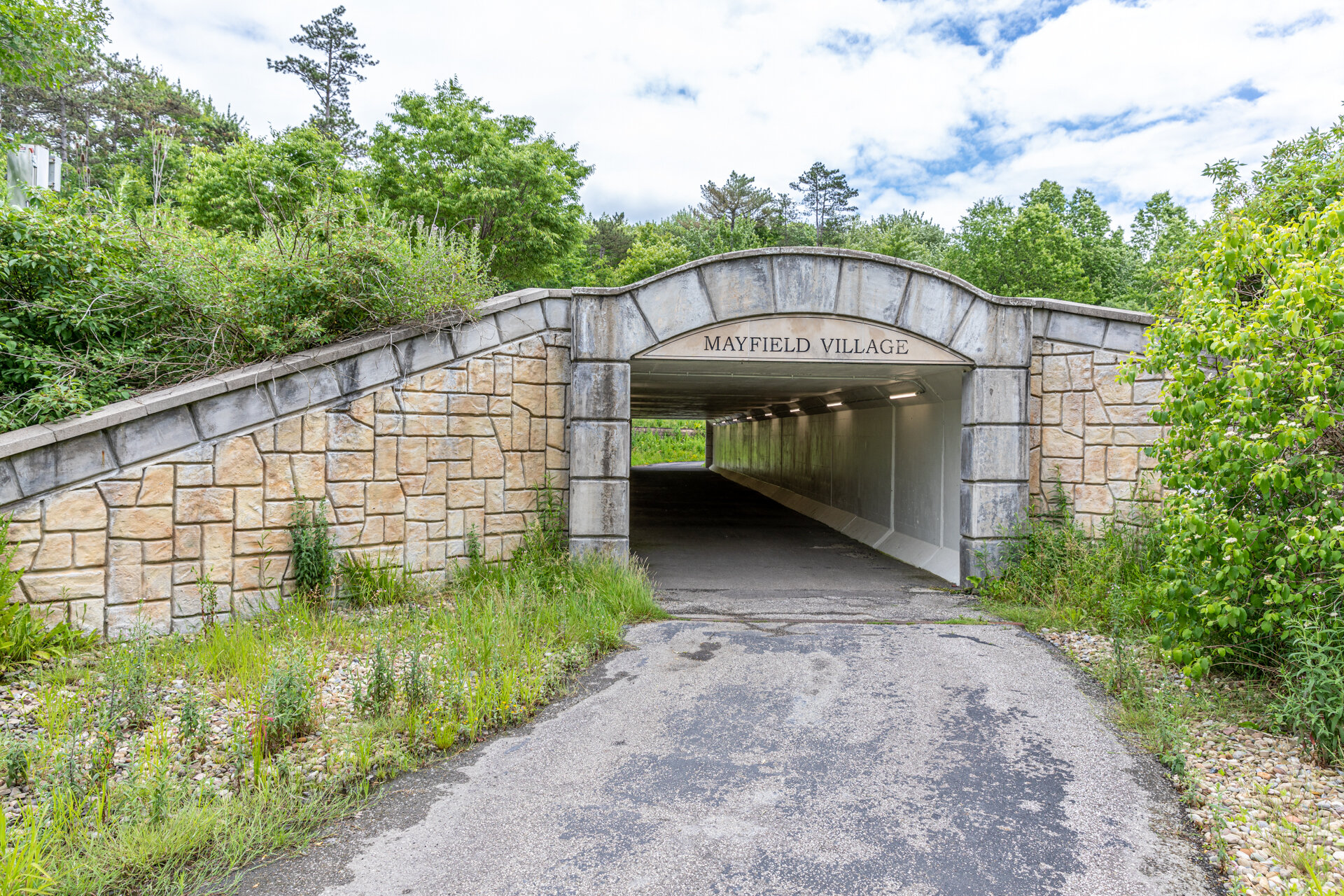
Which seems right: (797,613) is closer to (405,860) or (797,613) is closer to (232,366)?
(405,860)

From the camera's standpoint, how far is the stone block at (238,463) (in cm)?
619

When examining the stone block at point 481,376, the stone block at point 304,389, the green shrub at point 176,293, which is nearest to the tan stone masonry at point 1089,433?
the stone block at point 481,376

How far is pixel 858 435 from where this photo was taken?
13641 mm

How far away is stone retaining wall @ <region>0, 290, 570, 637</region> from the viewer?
5500mm

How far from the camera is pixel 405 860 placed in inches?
132

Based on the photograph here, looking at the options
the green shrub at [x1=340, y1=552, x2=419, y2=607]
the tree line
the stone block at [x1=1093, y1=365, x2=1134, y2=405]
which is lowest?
the green shrub at [x1=340, y1=552, x2=419, y2=607]

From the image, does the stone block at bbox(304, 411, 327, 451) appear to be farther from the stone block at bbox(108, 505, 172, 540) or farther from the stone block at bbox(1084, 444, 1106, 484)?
the stone block at bbox(1084, 444, 1106, 484)

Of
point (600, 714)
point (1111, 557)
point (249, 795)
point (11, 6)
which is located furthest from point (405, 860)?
point (11, 6)

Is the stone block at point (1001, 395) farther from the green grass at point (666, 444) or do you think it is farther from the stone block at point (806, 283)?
the green grass at point (666, 444)

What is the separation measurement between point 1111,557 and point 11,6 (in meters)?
11.4

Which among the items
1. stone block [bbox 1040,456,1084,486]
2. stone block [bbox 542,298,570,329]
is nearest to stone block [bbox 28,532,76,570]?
stone block [bbox 542,298,570,329]

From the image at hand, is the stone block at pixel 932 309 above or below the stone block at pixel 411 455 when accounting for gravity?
above

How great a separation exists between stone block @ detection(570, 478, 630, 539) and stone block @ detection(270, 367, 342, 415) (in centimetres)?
256

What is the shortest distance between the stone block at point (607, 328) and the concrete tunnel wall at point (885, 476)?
13.6 feet
